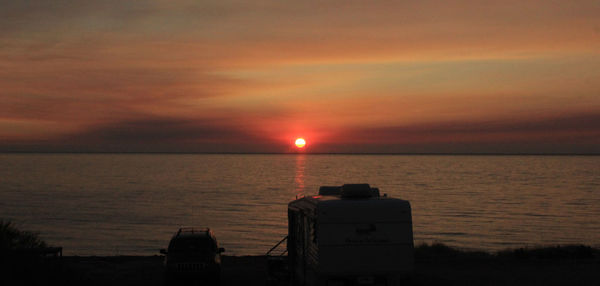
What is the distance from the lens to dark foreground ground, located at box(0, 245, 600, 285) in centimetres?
1880

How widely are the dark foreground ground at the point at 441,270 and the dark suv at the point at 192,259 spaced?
83.3 inches

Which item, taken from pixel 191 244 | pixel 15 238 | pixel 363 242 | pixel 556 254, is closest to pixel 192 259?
pixel 191 244

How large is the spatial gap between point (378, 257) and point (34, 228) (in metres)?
41.3

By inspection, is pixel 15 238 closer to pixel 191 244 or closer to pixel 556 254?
pixel 191 244

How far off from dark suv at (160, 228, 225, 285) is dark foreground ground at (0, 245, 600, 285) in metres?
2.12

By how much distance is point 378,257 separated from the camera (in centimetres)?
1345

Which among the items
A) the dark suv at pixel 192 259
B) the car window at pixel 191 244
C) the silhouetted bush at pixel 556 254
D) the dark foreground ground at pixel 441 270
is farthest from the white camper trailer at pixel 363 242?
the silhouetted bush at pixel 556 254

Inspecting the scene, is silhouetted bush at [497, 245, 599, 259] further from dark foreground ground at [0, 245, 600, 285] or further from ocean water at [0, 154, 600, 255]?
ocean water at [0, 154, 600, 255]

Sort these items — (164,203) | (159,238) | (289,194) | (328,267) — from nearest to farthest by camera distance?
(328,267) < (159,238) < (164,203) < (289,194)

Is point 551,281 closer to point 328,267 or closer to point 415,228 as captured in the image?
point 328,267

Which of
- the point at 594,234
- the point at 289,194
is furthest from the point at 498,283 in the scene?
the point at 289,194

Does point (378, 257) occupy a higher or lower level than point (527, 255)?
higher

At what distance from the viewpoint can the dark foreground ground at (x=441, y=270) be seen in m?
18.8

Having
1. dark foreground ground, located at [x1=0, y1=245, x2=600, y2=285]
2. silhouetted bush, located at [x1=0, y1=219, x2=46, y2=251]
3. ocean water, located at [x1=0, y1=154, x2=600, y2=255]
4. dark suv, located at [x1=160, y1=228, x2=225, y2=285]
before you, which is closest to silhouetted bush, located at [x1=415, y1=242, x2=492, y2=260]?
dark foreground ground, located at [x1=0, y1=245, x2=600, y2=285]
